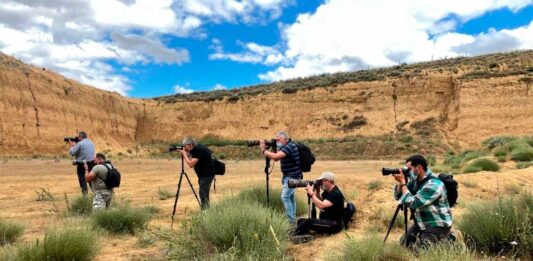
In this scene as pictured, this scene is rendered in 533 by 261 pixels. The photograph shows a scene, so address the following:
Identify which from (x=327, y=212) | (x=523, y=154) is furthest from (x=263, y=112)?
(x=327, y=212)

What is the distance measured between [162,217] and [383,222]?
191 inches

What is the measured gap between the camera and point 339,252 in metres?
5.97

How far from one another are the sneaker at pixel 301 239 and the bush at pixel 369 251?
1.19 metres

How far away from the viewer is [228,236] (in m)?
6.02

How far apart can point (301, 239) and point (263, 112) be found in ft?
148

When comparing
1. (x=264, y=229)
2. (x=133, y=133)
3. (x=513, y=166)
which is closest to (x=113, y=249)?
(x=264, y=229)

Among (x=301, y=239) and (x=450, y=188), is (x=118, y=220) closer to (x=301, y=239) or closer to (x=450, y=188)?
(x=301, y=239)

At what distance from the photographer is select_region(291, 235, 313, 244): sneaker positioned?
724cm

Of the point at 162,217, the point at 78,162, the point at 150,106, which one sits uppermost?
the point at 150,106

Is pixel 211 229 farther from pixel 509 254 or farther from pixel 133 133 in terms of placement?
pixel 133 133

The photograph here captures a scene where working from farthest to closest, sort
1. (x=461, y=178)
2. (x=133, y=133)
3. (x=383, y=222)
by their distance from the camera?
1. (x=133, y=133)
2. (x=461, y=178)
3. (x=383, y=222)

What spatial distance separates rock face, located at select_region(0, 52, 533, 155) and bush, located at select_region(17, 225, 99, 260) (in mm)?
29863

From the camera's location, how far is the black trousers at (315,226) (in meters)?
7.66

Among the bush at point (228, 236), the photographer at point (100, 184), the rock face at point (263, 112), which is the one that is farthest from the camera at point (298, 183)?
the rock face at point (263, 112)
